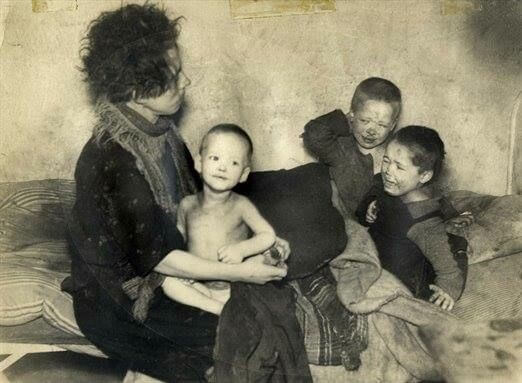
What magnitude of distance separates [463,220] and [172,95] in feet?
3.21

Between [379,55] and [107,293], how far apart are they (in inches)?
42.9

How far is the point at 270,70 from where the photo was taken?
272 centimetres

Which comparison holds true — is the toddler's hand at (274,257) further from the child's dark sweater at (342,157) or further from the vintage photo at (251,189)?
the child's dark sweater at (342,157)

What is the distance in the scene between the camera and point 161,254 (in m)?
2.66

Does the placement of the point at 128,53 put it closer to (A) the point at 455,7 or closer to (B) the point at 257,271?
(B) the point at 257,271

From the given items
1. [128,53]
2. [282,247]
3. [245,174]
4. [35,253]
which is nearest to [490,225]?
[282,247]

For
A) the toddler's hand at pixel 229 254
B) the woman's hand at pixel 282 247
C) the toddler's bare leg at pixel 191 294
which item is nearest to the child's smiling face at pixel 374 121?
the woman's hand at pixel 282 247

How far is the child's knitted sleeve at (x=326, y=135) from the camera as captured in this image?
2.74 meters

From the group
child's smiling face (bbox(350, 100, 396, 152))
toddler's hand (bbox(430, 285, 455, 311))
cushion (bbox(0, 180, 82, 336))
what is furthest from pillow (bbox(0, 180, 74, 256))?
toddler's hand (bbox(430, 285, 455, 311))

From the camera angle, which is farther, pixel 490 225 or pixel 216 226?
pixel 490 225

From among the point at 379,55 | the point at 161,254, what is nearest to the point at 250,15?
the point at 379,55

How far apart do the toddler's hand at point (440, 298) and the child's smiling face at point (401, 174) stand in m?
0.29

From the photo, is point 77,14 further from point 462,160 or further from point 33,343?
point 462,160

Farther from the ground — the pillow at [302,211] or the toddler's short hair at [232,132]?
the toddler's short hair at [232,132]
